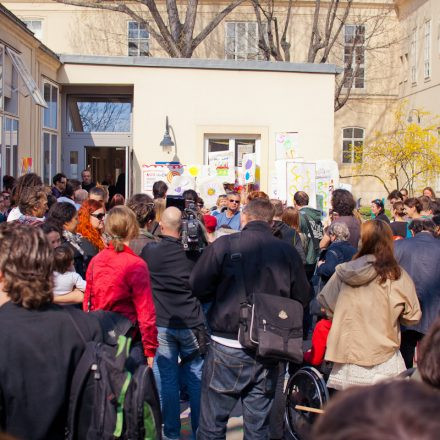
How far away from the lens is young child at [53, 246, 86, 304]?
4.77 meters

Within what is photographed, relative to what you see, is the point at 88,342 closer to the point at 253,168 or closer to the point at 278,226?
the point at 278,226

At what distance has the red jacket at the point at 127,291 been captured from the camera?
14.7 ft

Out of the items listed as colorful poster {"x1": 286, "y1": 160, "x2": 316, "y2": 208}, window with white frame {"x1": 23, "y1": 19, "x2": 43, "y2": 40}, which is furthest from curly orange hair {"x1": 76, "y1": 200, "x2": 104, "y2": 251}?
window with white frame {"x1": 23, "y1": 19, "x2": 43, "y2": 40}

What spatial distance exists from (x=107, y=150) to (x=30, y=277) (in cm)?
1373

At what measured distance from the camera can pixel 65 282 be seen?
4793 mm

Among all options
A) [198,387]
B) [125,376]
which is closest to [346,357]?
[198,387]

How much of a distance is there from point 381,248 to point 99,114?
40.7 feet

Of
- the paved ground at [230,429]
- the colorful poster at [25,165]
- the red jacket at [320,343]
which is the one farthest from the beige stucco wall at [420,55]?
the red jacket at [320,343]

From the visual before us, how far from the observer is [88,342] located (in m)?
2.88

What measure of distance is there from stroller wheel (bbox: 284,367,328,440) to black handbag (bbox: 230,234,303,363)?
0.94 meters

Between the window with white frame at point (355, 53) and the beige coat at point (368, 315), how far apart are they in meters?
29.4

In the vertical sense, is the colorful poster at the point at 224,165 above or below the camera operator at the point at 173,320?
above

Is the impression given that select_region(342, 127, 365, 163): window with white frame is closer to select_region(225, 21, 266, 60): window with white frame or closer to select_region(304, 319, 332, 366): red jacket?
select_region(225, 21, 266, 60): window with white frame

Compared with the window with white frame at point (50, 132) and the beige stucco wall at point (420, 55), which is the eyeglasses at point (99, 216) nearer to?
the window with white frame at point (50, 132)
